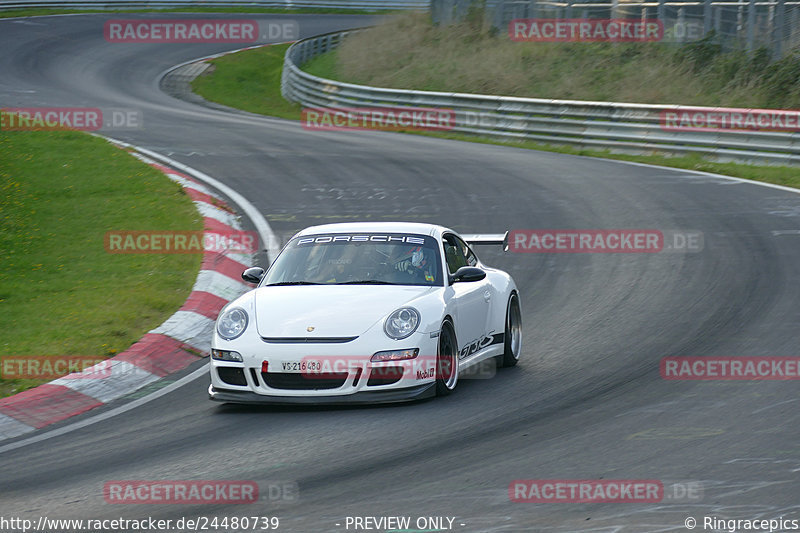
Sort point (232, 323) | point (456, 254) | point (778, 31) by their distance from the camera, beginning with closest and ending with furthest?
point (232, 323)
point (456, 254)
point (778, 31)

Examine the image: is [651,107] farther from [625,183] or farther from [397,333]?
[397,333]

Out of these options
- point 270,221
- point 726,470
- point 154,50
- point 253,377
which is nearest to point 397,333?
point 253,377

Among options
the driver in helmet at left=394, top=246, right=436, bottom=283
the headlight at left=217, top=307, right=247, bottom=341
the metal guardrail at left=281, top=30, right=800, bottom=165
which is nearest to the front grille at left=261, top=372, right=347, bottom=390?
the headlight at left=217, top=307, right=247, bottom=341

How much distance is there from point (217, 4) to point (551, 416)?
49.8m

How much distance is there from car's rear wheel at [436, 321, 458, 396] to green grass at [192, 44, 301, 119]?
23.7 meters

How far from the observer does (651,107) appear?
71.2 feet

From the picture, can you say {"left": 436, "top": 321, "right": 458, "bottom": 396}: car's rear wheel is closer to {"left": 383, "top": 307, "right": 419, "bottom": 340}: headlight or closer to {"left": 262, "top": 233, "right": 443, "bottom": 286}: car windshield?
{"left": 383, "top": 307, "right": 419, "bottom": 340}: headlight

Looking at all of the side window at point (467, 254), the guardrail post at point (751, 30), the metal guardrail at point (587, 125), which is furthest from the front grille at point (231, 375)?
the guardrail post at point (751, 30)

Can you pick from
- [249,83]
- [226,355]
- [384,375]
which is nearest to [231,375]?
[226,355]

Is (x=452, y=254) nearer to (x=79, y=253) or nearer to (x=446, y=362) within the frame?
(x=446, y=362)

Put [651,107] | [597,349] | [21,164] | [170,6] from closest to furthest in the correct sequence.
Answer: [597,349] → [21,164] → [651,107] → [170,6]

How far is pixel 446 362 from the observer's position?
27.2 ft

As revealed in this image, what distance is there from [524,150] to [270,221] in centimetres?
868

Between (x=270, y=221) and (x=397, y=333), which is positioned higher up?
(x=397, y=333)
